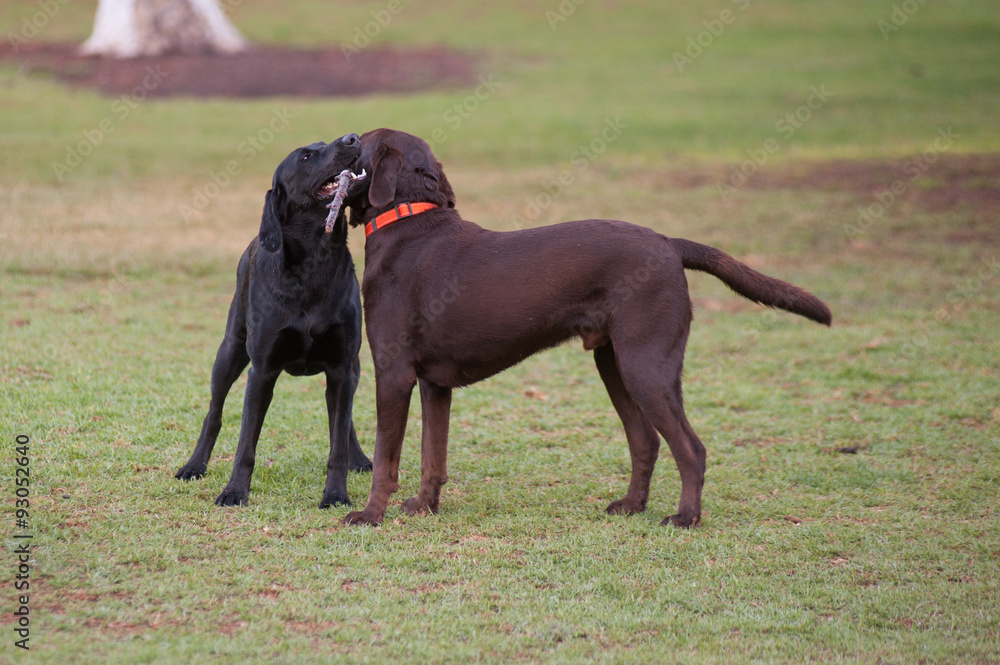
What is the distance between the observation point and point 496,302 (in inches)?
217

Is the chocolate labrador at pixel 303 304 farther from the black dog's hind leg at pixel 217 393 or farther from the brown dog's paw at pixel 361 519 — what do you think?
the brown dog's paw at pixel 361 519

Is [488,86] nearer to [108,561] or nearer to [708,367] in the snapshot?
[708,367]

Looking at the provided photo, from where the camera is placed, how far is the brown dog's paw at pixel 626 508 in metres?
5.83

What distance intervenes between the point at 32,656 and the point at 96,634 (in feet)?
0.86

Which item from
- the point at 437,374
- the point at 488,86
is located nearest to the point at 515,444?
the point at 437,374

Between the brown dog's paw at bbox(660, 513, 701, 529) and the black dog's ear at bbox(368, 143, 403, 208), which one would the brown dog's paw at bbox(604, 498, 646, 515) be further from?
the black dog's ear at bbox(368, 143, 403, 208)

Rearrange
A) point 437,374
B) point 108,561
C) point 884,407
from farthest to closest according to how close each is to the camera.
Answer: point 884,407 < point 437,374 < point 108,561

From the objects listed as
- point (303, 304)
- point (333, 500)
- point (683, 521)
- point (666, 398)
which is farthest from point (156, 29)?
point (683, 521)

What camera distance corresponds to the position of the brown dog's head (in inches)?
223

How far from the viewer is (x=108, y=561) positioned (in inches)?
188

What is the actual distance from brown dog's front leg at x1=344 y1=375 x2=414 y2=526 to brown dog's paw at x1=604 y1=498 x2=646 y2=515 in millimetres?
1223

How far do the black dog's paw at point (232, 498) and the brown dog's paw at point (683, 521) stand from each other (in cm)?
223

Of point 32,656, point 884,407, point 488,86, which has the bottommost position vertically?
point 32,656

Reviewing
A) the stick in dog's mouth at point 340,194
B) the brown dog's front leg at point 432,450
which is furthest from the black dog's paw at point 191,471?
the stick in dog's mouth at point 340,194
